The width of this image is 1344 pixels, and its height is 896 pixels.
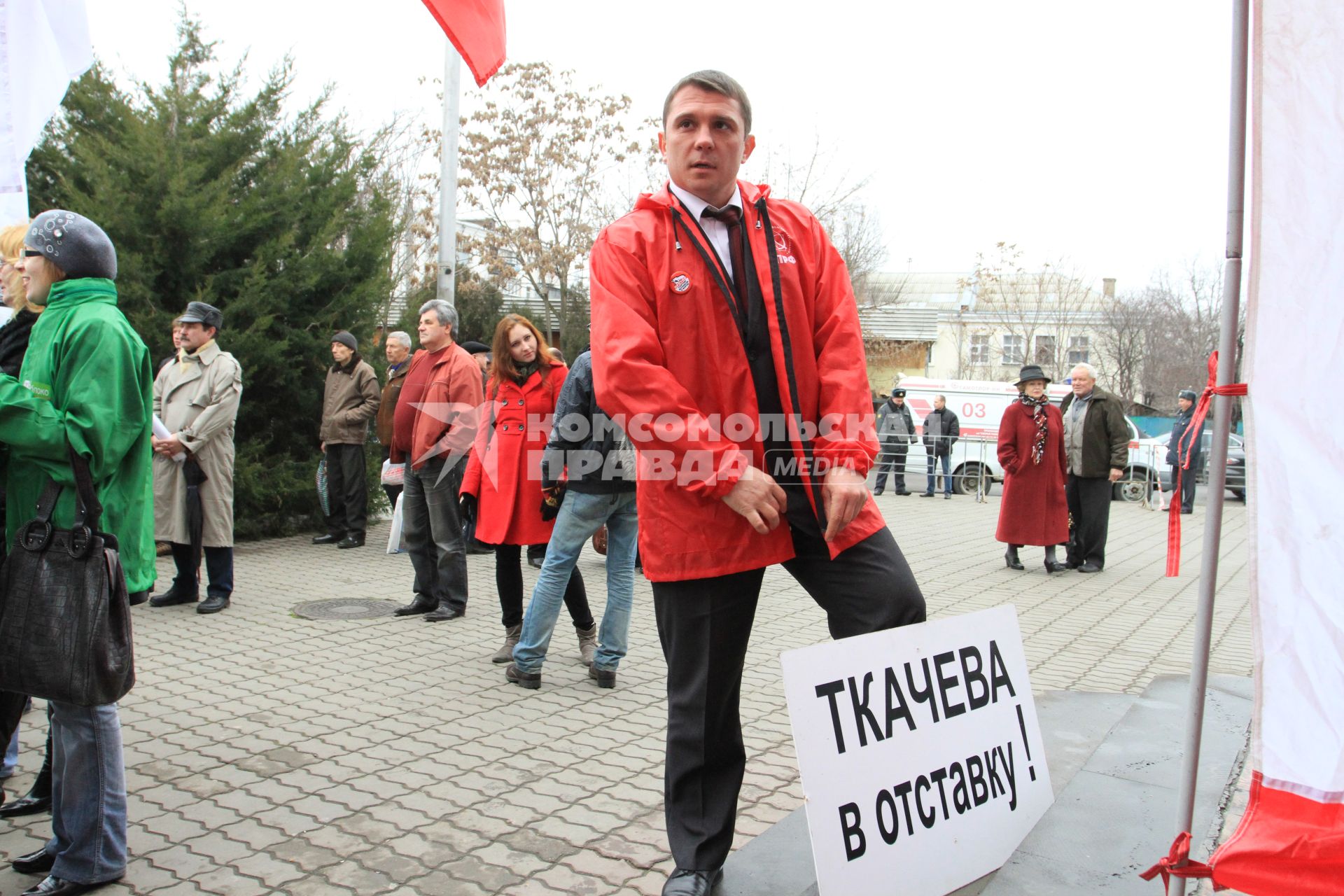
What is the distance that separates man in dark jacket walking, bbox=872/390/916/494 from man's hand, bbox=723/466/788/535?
1851 cm

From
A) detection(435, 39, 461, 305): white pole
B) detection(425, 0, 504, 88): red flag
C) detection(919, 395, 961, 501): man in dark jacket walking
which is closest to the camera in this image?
detection(425, 0, 504, 88): red flag

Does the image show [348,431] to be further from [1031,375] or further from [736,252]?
[736,252]

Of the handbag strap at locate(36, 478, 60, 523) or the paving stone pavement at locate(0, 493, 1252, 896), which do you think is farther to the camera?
the paving stone pavement at locate(0, 493, 1252, 896)

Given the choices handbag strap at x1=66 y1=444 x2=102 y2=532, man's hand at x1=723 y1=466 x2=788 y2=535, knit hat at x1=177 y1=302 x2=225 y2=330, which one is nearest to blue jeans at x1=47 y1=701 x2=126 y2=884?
handbag strap at x1=66 y1=444 x2=102 y2=532

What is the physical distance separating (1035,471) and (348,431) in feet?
22.1

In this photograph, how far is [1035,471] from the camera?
1031cm

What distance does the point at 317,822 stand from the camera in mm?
3453

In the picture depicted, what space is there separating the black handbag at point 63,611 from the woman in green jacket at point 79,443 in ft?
0.25

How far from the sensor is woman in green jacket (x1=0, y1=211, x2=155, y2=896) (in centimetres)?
289

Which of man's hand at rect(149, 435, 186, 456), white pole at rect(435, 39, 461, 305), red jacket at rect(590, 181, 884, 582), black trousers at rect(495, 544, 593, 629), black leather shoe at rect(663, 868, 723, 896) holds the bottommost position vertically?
black leather shoe at rect(663, 868, 723, 896)

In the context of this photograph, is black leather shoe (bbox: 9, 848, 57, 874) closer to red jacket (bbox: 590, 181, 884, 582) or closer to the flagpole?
red jacket (bbox: 590, 181, 884, 582)

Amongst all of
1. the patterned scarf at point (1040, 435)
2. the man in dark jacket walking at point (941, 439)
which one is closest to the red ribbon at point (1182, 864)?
the patterned scarf at point (1040, 435)

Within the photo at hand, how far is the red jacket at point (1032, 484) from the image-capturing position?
1026 centimetres

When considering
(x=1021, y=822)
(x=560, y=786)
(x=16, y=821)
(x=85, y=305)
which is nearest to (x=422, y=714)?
(x=560, y=786)
